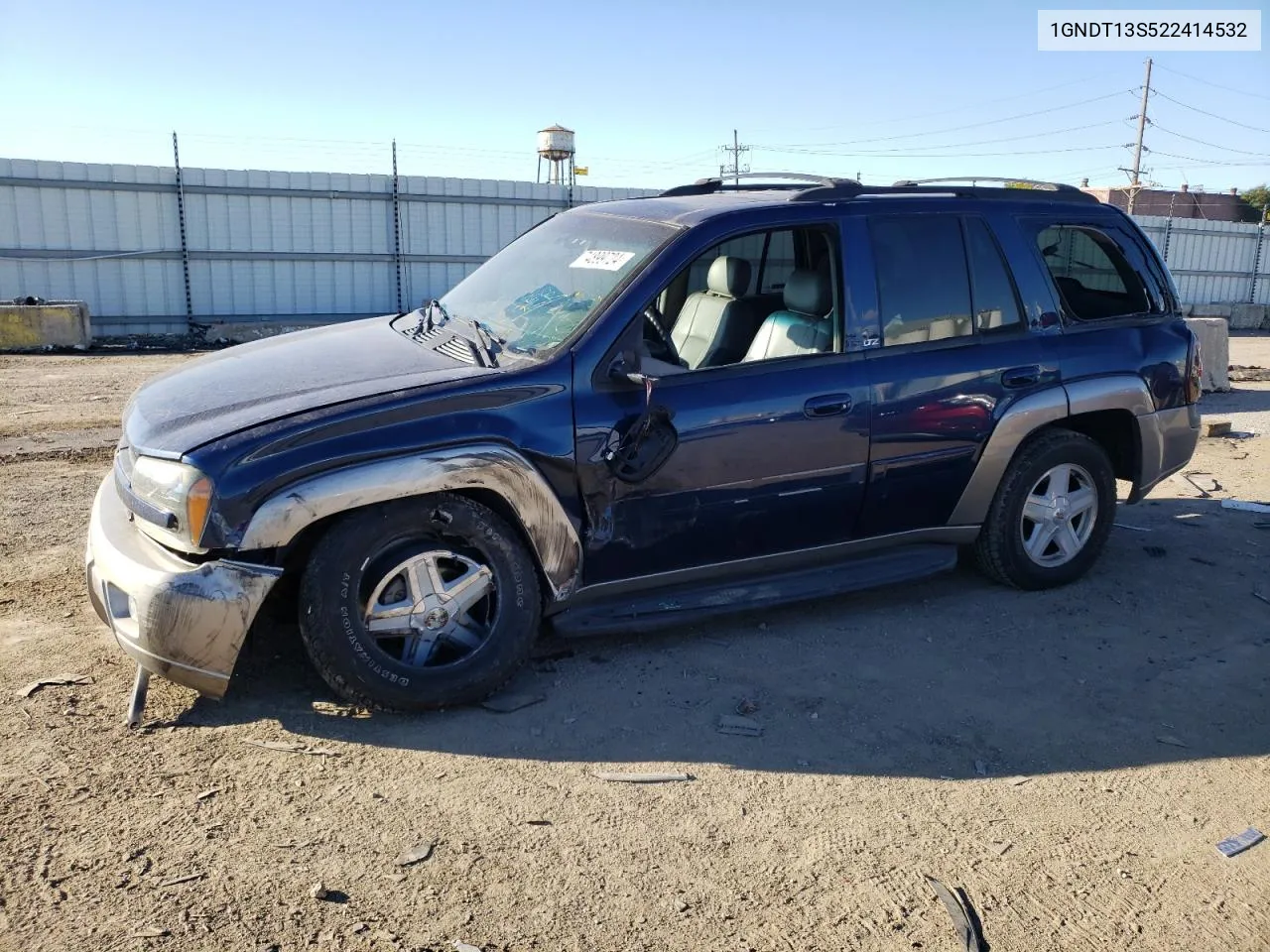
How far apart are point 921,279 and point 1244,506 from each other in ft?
12.0

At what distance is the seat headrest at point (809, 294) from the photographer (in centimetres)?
474

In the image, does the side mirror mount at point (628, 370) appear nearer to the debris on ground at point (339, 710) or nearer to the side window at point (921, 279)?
the side window at point (921, 279)

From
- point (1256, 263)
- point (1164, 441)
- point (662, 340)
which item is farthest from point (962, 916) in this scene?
point (1256, 263)

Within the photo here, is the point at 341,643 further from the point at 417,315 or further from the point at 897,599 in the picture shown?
the point at 897,599

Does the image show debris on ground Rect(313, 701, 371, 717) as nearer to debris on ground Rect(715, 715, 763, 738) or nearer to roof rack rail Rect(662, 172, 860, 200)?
debris on ground Rect(715, 715, 763, 738)

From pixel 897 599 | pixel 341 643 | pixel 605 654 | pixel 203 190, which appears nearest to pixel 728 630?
pixel 605 654

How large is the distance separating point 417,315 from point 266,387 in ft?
4.29

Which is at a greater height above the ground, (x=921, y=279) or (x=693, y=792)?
(x=921, y=279)

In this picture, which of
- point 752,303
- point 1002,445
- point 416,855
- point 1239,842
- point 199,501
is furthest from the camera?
point 1002,445

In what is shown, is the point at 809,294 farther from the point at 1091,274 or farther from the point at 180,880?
the point at 180,880

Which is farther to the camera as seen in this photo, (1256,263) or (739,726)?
(1256,263)

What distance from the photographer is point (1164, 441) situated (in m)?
5.58

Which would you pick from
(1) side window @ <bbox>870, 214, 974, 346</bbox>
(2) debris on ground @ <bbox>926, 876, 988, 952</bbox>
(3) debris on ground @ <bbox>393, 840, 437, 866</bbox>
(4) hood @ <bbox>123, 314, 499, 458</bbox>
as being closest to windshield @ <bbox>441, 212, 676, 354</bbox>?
(4) hood @ <bbox>123, 314, 499, 458</bbox>

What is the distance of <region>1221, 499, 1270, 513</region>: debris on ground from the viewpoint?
23.0 ft
